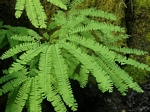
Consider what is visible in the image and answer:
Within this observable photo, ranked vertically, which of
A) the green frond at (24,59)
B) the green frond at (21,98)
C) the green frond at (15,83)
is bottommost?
the green frond at (21,98)

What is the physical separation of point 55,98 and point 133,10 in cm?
351

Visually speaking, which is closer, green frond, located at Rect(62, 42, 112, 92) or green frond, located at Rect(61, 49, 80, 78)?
green frond, located at Rect(62, 42, 112, 92)

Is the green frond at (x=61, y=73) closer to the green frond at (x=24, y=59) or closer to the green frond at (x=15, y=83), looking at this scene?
the green frond at (x=24, y=59)

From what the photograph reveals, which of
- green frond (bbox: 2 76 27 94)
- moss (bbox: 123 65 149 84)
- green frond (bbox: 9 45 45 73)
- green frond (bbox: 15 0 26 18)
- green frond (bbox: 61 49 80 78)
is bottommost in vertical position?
moss (bbox: 123 65 149 84)

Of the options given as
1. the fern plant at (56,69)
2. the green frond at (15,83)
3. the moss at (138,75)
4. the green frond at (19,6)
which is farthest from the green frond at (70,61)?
the moss at (138,75)

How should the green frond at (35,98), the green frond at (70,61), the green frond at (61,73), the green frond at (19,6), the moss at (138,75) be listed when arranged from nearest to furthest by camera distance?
1. the green frond at (19,6)
2. the green frond at (61,73)
3. the green frond at (35,98)
4. the green frond at (70,61)
5. the moss at (138,75)

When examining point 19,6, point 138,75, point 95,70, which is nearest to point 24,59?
point 19,6

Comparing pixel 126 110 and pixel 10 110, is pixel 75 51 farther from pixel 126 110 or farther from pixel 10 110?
pixel 126 110

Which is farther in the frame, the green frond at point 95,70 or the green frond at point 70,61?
the green frond at point 70,61

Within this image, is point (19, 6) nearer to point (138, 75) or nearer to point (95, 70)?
point (95, 70)

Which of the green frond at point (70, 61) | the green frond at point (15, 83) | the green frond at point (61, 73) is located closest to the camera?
the green frond at point (61, 73)

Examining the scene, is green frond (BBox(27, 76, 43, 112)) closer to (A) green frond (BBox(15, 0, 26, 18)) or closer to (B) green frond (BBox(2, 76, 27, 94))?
(B) green frond (BBox(2, 76, 27, 94))

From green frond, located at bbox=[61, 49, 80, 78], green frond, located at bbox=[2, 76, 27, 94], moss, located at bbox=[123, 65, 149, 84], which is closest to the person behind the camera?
green frond, located at bbox=[2, 76, 27, 94]

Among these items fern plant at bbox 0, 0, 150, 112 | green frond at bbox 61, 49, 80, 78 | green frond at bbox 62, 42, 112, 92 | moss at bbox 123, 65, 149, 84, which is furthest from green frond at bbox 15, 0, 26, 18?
moss at bbox 123, 65, 149, 84
